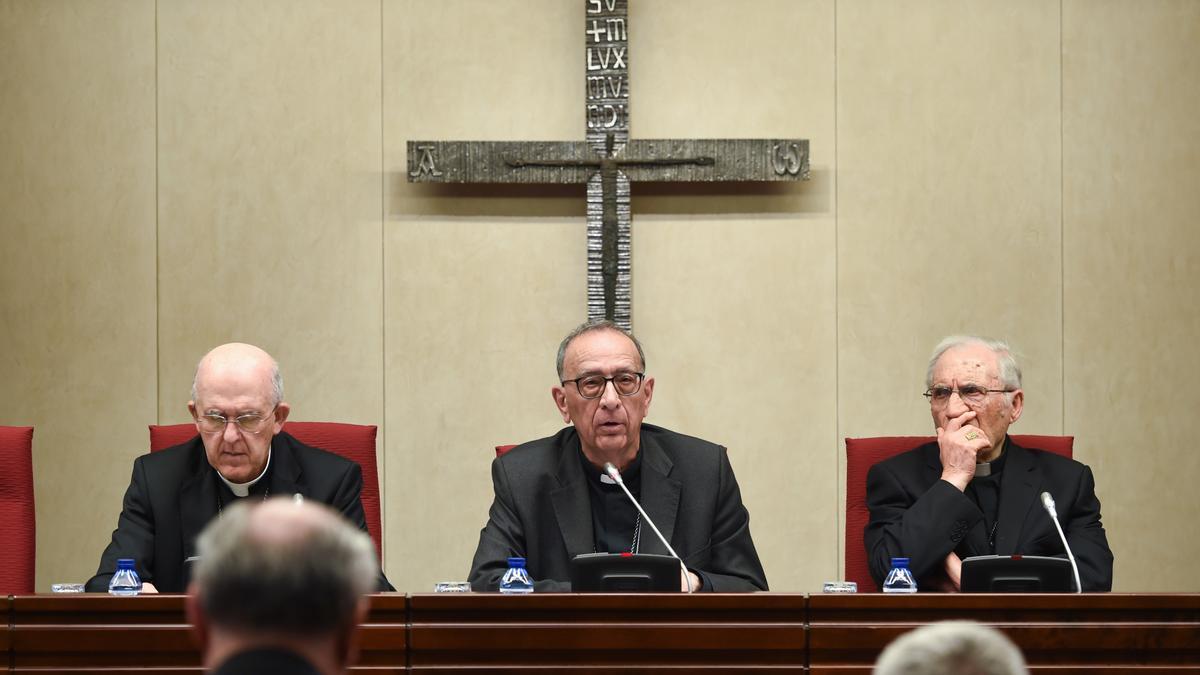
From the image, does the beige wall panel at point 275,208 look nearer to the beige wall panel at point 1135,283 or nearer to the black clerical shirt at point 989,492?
the black clerical shirt at point 989,492

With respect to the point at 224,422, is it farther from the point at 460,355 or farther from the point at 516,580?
the point at 460,355

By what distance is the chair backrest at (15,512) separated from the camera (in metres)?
3.32

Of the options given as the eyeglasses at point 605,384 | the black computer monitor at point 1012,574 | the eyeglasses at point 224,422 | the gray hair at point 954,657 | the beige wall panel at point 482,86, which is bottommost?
the black computer monitor at point 1012,574

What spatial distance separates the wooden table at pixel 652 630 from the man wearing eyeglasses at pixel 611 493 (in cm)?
81

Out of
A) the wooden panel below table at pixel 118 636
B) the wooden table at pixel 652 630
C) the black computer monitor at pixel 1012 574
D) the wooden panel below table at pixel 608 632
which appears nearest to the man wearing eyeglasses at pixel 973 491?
the black computer monitor at pixel 1012 574

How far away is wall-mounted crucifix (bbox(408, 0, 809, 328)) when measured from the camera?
176 inches

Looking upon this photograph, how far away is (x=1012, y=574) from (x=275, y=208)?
2999mm

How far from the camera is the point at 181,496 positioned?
3234 millimetres

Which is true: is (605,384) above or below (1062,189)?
below

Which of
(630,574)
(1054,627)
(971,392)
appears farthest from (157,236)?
(1054,627)

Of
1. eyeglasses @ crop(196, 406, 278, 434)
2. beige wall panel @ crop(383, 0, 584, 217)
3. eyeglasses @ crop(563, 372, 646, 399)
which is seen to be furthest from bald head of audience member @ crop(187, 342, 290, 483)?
beige wall panel @ crop(383, 0, 584, 217)

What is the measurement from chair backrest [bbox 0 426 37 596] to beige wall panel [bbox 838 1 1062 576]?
2.69 metres

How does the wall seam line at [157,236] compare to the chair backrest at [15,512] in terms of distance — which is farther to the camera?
the wall seam line at [157,236]

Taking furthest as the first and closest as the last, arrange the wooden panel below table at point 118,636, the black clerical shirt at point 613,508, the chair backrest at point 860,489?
the chair backrest at point 860,489 → the black clerical shirt at point 613,508 → the wooden panel below table at point 118,636
